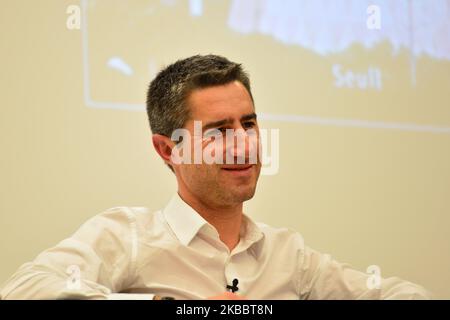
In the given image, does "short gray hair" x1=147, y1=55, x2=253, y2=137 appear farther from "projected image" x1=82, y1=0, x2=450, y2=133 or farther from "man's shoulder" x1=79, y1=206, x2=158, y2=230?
"man's shoulder" x1=79, y1=206, x2=158, y2=230

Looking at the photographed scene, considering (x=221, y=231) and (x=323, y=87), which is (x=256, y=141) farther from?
(x=323, y=87)

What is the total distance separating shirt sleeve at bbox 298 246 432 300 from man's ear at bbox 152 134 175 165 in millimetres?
501

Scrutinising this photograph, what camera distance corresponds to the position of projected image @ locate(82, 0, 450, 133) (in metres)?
2.24

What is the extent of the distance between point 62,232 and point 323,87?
39.2 inches

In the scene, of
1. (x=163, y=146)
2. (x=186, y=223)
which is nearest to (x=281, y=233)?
(x=186, y=223)

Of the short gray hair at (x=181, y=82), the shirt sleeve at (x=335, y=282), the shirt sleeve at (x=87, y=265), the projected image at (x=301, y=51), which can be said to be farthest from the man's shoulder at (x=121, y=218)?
the shirt sleeve at (x=335, y=282)

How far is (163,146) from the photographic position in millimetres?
2170

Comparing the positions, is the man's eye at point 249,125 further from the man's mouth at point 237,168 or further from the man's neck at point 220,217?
the man's neck at point 220,217

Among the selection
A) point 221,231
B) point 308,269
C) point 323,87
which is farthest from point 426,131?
point 221,231

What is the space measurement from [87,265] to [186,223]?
1.06 feet

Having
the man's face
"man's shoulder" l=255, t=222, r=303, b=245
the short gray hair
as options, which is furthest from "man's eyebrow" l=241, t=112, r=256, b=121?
"man's shoulder" l=255, t=222, r=303, b=245

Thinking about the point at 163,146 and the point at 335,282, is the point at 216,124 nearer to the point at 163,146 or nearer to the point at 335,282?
the point at 163,146

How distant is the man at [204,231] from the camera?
1.98m

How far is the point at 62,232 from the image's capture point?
2172mm
